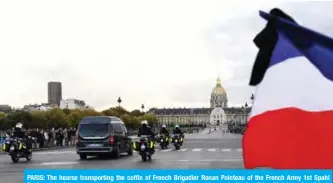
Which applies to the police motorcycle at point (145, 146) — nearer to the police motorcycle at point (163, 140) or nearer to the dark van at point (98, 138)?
the dark van at point (98, 138)

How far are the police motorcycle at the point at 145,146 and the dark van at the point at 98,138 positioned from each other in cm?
169

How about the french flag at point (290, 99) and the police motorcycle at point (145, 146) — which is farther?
the police motorcycle at point (145, 146)

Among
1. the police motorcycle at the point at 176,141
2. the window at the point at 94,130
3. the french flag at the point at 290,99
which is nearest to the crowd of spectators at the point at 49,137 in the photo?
the police motorcycle at the point at 176,141

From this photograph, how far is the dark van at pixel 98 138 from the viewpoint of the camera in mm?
26734

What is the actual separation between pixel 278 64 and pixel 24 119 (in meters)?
109

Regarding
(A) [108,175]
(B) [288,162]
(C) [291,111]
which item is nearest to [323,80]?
(C) [291,111]

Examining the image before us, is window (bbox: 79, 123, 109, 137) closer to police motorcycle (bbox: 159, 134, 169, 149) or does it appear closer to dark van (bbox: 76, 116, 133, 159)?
dark van (bbox: 76, 116, 133, 159)

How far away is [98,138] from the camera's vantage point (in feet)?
87.6

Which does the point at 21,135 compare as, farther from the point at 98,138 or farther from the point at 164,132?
the point at 164,132

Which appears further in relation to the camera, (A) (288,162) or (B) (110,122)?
(B) (110,122)

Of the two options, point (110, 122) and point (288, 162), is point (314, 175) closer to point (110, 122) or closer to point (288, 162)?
point (288, 162)

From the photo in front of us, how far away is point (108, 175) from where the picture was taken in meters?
4.45

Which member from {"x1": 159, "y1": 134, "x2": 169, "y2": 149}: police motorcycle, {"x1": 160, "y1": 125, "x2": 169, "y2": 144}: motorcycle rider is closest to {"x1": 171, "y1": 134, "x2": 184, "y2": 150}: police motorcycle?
{"x1": 160, "y1": 125, "x2": 169, "y2": 144}: motorcycle rider

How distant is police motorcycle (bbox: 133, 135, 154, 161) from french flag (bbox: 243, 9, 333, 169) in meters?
20.7
